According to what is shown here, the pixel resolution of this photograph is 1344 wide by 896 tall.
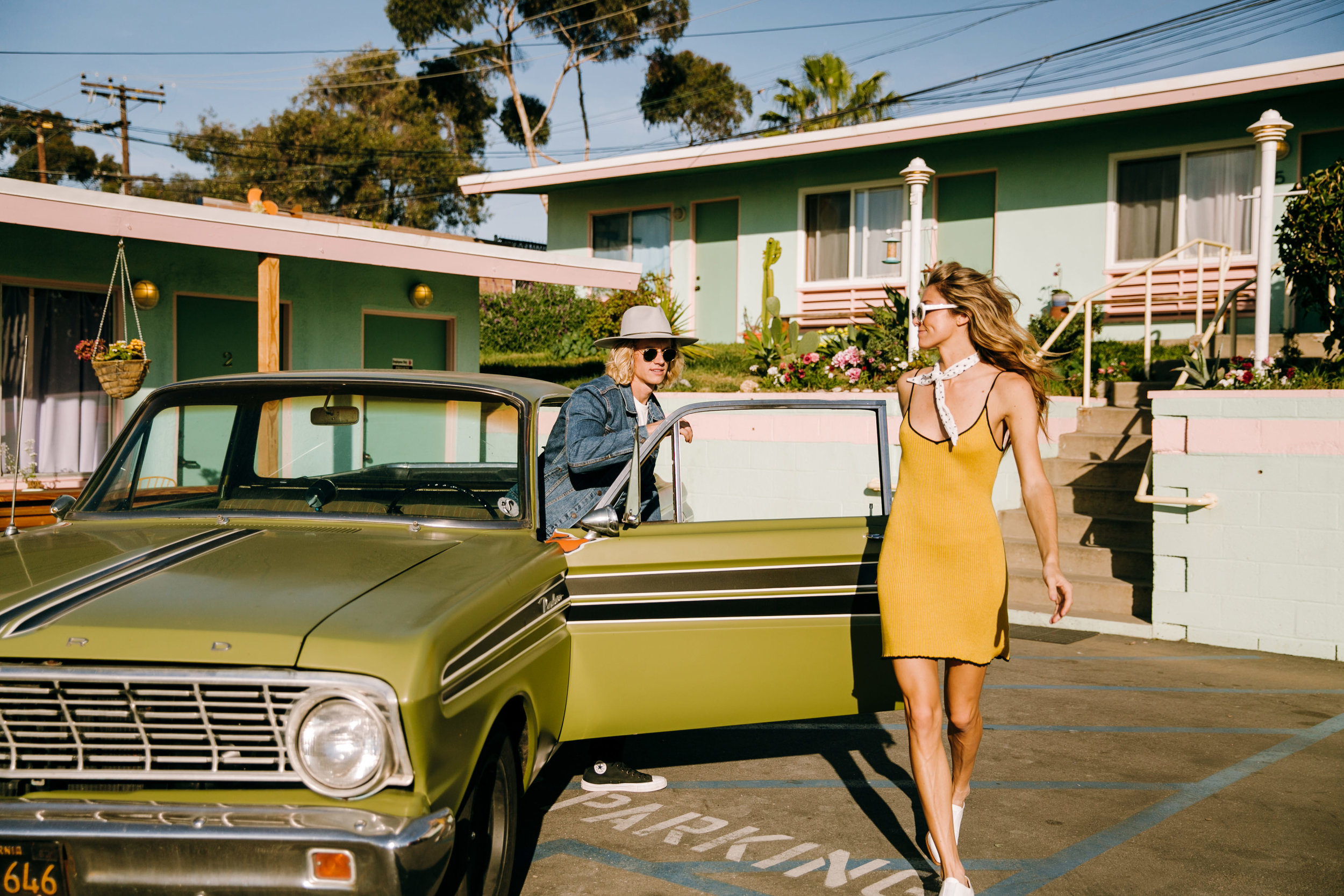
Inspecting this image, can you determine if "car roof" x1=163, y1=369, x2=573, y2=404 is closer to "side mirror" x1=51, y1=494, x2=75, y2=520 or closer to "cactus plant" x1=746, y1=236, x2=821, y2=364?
"side mirror" x1=51, y1=494, x2=75, y2=520

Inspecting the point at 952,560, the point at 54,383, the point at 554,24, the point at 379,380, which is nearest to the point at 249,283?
the point at 54,383

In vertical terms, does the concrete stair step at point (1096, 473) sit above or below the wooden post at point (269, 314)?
below

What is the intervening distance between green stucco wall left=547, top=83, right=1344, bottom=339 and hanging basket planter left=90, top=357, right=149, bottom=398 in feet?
35.1

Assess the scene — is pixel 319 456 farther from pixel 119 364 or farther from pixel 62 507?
pixel 119 364

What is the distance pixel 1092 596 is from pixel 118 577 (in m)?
7.55

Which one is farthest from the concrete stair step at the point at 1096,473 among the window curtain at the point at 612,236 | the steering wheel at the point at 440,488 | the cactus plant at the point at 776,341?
the window curtain at the point at 612,236

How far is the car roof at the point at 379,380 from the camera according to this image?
4.15m

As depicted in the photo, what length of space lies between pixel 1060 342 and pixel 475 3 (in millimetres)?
30706

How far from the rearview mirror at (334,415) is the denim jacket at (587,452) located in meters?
0.80

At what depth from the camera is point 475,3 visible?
37.7m

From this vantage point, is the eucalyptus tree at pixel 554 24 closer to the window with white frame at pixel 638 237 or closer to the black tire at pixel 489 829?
the window with white frame at pixel 638 237

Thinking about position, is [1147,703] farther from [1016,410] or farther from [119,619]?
[119,619]

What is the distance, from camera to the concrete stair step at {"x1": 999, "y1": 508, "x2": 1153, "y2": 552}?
351 inches

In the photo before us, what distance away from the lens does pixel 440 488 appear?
4059 millimetres
